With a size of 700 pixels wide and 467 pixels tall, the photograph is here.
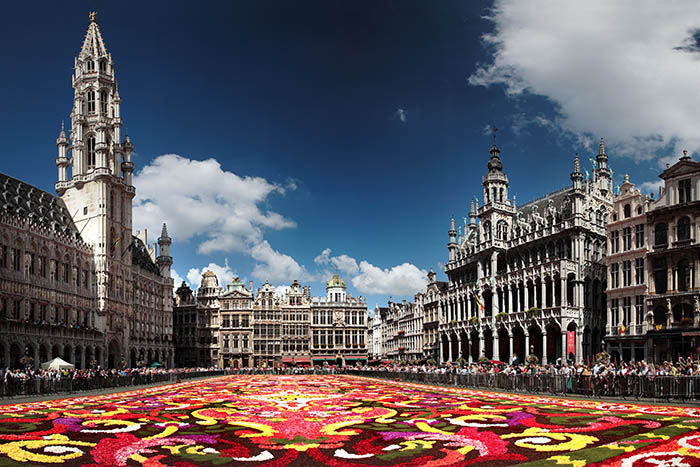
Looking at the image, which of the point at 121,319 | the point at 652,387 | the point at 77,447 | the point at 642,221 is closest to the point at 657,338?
the point at 642,221

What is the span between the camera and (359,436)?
1584cm

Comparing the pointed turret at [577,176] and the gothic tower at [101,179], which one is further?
the gothic tower at [101,179]

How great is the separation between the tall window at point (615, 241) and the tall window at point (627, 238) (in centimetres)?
62

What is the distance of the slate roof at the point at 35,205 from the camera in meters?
67.8

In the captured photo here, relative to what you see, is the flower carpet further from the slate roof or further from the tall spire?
the tall spire

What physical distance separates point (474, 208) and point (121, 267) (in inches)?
1926

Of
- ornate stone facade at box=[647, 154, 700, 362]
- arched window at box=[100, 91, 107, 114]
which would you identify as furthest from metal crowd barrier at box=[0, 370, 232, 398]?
arched window at box=[100, 91, 107, 114]

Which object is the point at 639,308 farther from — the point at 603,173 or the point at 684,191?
the point at 603,173

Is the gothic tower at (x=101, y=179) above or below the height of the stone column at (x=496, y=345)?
above

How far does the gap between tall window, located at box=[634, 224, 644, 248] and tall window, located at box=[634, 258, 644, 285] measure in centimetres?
119

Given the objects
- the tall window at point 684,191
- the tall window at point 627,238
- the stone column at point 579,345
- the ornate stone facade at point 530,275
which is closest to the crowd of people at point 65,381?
the ornate stone facade at point 530,275

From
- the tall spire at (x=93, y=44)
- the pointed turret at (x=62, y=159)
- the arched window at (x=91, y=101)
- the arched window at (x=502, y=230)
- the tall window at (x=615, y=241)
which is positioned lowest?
the tall window at (x=615, y=241)

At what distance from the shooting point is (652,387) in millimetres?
26594

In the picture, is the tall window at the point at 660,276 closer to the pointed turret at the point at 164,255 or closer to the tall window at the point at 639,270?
the tall window at the point at 639,270
